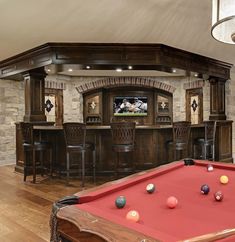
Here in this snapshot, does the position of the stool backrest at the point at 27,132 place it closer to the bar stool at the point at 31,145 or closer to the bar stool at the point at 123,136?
the bar stool at the point at 31,145

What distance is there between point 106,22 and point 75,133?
179cm

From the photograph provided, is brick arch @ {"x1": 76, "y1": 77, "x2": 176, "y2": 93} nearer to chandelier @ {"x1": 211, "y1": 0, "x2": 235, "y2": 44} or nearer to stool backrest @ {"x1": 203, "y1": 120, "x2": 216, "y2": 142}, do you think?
stool backrest @ {"x1": 203, "y1": 120, "x2": 216, "y2": 142}

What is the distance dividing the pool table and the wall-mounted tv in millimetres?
6618

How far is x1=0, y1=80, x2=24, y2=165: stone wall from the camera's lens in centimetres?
660

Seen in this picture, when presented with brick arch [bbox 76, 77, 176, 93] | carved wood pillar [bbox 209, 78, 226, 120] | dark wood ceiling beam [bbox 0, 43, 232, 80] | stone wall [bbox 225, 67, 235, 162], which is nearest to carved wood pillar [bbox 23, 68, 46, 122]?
dark wood ceiling beam [bbox 0, 43, 232, 80]

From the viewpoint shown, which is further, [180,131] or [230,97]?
[230,97]

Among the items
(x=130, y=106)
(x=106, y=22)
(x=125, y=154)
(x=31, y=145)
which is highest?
(x=106, y=22)

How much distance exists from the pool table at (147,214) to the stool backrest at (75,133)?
2.57 meters

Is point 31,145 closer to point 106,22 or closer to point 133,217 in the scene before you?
point 106,22

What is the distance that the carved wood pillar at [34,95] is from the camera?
5.45 meters

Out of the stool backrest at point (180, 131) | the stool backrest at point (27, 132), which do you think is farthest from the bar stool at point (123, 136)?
the stool backrest at point (27, 132)

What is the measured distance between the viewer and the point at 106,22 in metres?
3.64

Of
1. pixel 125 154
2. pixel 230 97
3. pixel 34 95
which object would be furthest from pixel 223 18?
pixel 230 97

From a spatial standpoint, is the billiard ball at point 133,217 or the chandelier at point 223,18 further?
the chandelier at point 223,18
